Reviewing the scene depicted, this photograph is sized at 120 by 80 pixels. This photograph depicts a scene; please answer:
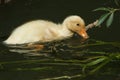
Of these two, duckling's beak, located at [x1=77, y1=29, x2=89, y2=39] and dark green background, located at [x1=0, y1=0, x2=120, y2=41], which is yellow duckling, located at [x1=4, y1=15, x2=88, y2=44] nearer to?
duckling's beak, located at [x1=77, y1=29, x2=89, y2=39]

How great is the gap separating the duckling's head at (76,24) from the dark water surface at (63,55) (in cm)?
7

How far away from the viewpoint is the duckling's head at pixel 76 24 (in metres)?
4.11

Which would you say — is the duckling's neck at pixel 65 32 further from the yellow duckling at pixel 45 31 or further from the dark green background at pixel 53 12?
the dark green background at pixel 53 12

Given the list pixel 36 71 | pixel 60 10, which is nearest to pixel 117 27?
pixel 60 10

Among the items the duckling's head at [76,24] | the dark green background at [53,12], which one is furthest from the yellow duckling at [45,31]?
the dark green background at [53,12]

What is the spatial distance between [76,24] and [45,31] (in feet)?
0.97

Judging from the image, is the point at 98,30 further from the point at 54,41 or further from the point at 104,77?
the point at 104,77

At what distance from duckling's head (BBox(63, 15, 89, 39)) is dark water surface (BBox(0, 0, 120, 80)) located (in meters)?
0.07

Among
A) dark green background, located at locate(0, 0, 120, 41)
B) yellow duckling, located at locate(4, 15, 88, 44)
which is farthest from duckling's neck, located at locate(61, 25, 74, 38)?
dark green background, located at locate(0, 0, 120, 41)

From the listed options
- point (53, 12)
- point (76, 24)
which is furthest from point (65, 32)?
point (53, 12)

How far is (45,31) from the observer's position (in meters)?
4.00

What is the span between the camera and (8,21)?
14.7 feet

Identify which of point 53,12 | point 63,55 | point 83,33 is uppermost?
Result: point 53,12

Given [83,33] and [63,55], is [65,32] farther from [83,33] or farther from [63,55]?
[63,55]
